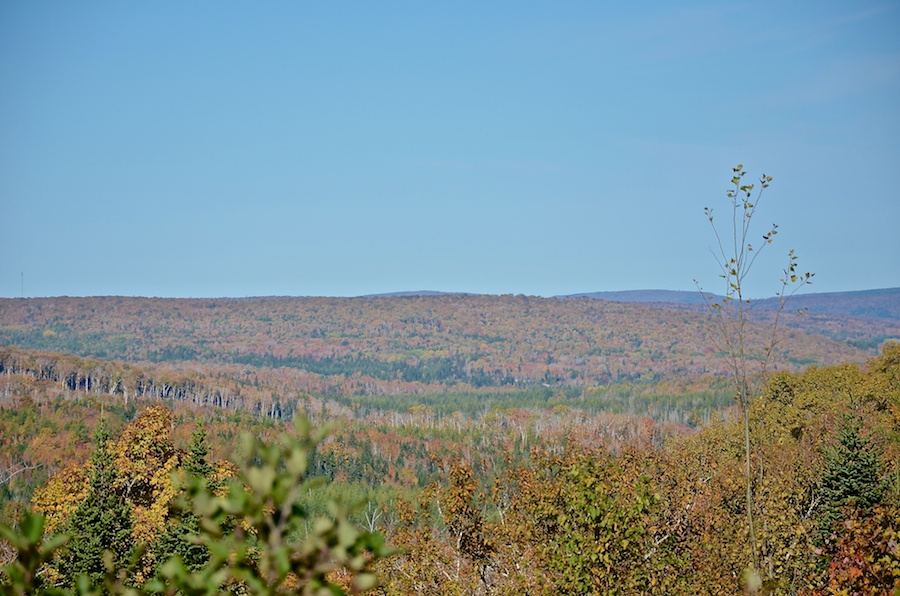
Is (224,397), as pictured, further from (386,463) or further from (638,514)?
(638,514)

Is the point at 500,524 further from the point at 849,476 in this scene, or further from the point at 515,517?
the point at 849,476

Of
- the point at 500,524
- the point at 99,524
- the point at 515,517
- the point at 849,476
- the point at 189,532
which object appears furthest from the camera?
the point at 849,476

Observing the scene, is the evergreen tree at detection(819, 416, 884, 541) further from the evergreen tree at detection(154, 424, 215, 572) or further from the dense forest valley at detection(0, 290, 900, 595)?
the evergreen tree at detection(154, 424, 215, 572)

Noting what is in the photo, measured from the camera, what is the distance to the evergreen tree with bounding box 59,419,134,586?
23.0 metres

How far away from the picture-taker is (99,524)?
2520 centimetres

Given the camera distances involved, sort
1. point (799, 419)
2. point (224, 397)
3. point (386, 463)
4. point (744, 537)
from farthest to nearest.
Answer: point (224, 397), point (386, 463), point (799, 419), point (744, 537)

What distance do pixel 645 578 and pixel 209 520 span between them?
1159cm

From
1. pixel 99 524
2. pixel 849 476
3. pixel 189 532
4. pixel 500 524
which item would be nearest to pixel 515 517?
pixel 500 524

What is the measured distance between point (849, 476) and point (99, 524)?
26928 mm

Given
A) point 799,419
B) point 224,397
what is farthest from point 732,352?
point 224,397

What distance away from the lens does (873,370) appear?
2211 inches

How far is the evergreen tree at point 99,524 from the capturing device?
23.0 m

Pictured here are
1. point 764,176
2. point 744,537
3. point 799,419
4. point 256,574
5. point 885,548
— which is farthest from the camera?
point 799,419

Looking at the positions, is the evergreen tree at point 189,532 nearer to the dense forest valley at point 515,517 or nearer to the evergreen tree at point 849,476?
the dense forest valley at point 515,517
